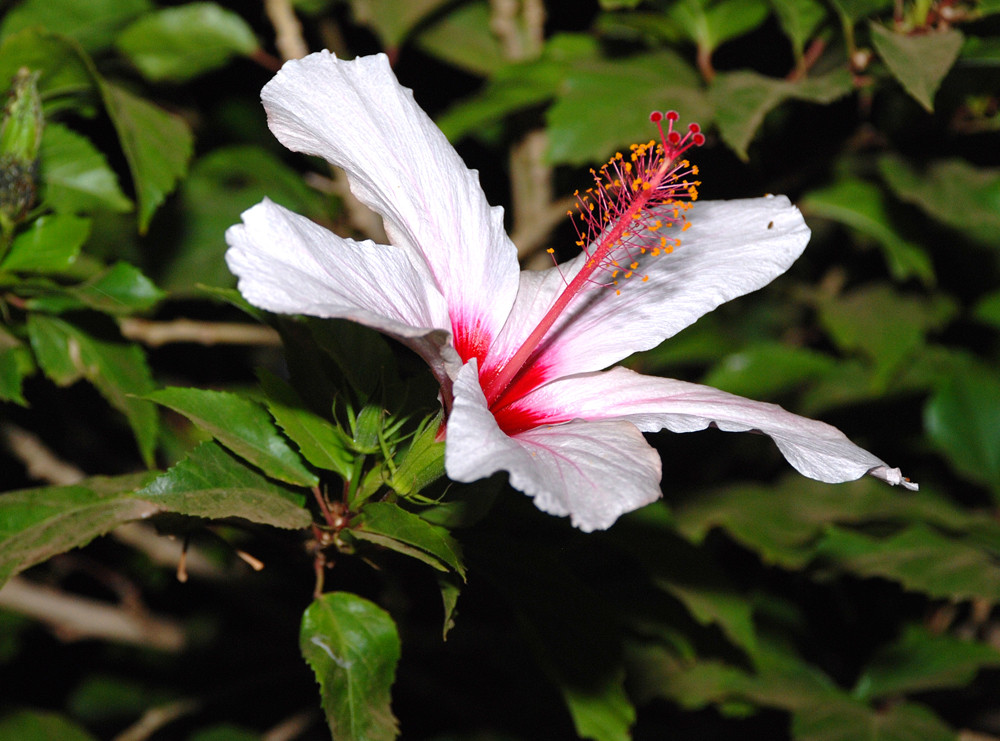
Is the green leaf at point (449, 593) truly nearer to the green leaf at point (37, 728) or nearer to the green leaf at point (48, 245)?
the green leaf at point (48, 245)

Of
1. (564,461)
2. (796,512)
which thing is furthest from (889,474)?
(796,512)

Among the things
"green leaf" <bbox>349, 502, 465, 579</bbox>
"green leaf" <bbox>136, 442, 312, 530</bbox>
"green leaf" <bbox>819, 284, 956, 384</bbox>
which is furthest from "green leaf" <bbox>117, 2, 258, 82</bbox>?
"green leaf" <bbox>819, 284, 956, 384</bbox>

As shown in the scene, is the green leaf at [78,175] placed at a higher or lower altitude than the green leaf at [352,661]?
higher

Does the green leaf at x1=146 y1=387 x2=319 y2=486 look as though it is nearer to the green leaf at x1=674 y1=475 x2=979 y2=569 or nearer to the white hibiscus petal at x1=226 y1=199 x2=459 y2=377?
the white hibiscus petal at x1=226 y1=199 x2=459 y2=377

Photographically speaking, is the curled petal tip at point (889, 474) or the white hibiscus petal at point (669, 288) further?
the white hibiscus petal at point (669, 288)

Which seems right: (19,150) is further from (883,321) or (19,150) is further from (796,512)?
(883,321)

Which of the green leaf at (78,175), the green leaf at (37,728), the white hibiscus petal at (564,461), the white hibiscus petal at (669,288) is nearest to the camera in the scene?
the white hibiscus petal at (564,461)

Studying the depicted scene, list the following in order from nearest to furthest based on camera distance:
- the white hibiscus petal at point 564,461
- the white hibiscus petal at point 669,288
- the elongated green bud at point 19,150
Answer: the white hibiscus petal at point 564,461 < the white hibiscus petal at point 669,288 < the elongated green bud at point 19,150

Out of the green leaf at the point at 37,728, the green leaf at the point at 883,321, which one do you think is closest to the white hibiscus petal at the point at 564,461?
the green leaf at the point at 883,321
